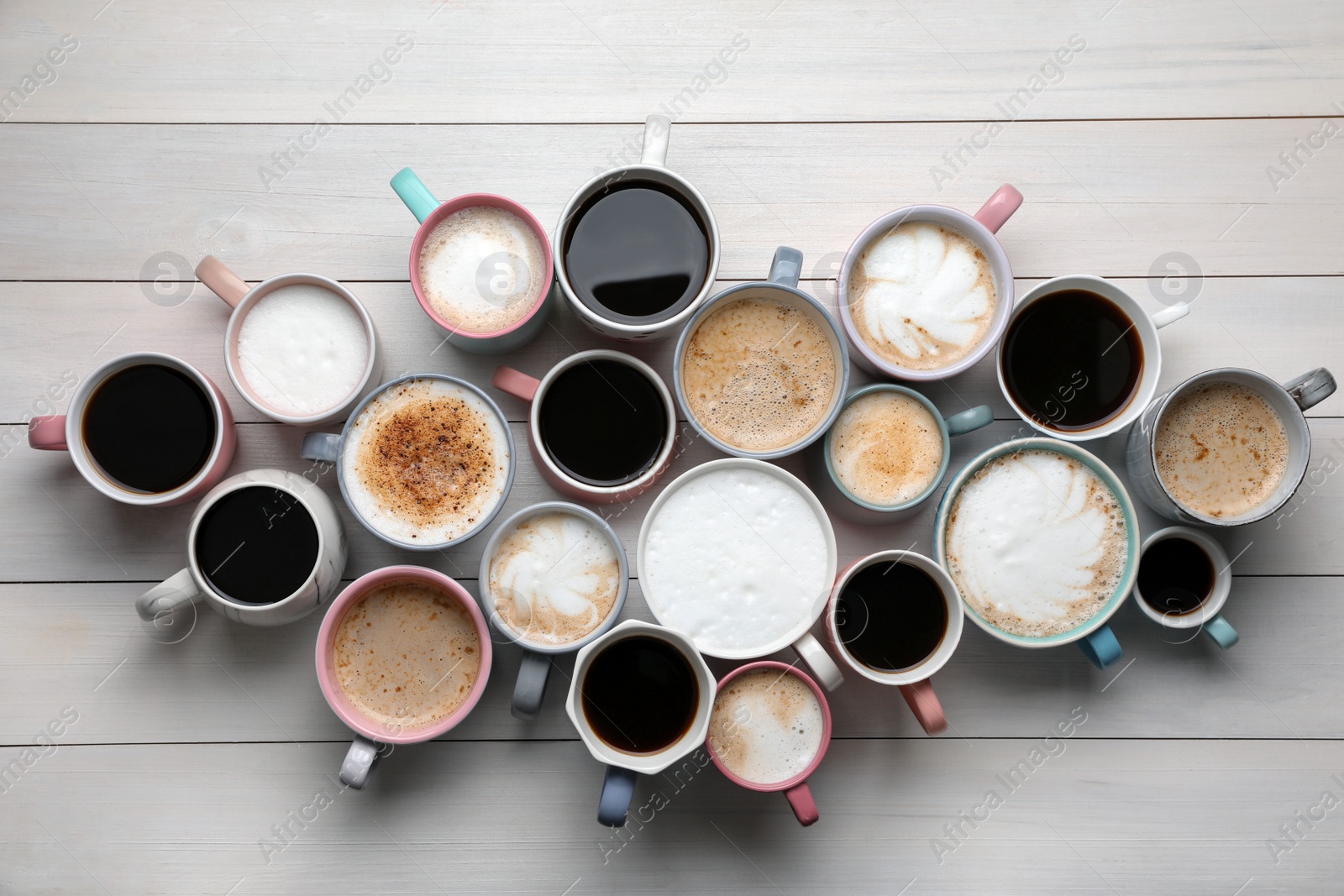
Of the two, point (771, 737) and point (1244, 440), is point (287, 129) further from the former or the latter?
point (1244, 440)

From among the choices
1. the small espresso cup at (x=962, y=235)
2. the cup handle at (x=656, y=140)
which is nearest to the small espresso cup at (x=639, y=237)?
the cup handle at (x=656, y=140)

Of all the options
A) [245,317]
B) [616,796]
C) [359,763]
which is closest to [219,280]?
[245,317]

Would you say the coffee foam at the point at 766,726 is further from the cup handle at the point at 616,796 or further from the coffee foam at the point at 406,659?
the coffee foam at the point at 406,659

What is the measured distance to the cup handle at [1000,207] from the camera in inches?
47.8

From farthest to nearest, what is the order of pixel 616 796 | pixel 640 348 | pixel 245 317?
pixel 640 348 → pixel 245 317 → pixel 616 796

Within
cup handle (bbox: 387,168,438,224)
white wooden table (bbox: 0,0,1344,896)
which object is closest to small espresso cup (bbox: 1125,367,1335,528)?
white wooden table (bbox: 0,0,1344,896)

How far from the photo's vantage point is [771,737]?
1.16 metres

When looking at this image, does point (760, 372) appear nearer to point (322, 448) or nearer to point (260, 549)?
point (322, 448)

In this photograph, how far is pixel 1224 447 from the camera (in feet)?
4.12

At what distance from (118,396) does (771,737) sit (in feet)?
3.81

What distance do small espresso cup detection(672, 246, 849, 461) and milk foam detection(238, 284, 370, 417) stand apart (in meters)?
0.51

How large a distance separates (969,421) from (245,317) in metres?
1.16

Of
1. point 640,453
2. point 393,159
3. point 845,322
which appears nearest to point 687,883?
point 640,453

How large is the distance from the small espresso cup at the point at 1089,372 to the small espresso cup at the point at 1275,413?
0.04 m
